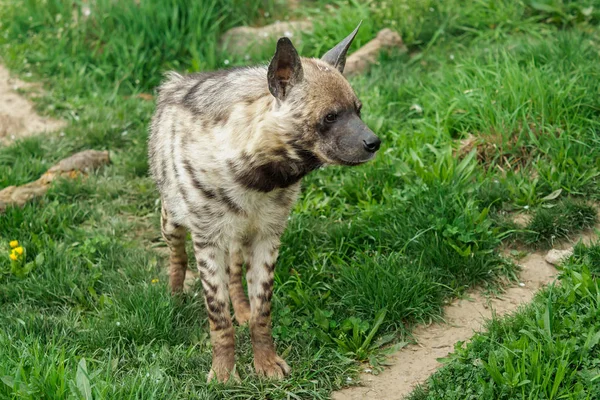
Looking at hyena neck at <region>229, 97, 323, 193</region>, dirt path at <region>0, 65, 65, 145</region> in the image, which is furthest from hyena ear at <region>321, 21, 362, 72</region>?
dirt path at <region>0, 65, 65, 145</region>

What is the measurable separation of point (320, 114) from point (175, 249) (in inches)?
54.7

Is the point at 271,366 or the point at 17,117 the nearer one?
the point at 271,366

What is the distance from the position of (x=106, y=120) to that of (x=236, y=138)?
103 inches

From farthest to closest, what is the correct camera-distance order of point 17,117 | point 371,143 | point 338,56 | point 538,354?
point 17,117
point 338,56
point 371,143
point 538,354

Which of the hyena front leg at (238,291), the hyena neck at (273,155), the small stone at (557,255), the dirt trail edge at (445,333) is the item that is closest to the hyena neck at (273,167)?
the hyena neck at (273,155)

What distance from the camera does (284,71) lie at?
3459mm

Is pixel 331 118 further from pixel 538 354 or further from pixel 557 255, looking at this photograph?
pixel 557 255

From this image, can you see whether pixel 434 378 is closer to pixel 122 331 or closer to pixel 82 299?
pixel 122 331

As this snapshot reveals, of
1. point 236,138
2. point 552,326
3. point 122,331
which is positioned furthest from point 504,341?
point 122,331

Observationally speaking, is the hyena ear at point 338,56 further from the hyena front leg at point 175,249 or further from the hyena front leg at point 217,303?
the hyena front leg at point 175,249

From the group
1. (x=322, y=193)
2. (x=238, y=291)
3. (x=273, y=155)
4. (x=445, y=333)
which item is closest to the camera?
(x=273, y=155)

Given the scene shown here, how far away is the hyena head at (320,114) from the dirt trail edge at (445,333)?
105 cm

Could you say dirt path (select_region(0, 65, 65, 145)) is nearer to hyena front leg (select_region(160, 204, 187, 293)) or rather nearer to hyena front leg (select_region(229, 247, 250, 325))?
hyena front leg (select_region(160, 204, 187, 293))

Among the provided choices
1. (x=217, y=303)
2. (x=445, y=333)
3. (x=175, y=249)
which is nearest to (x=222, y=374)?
(x=217, y=303)
